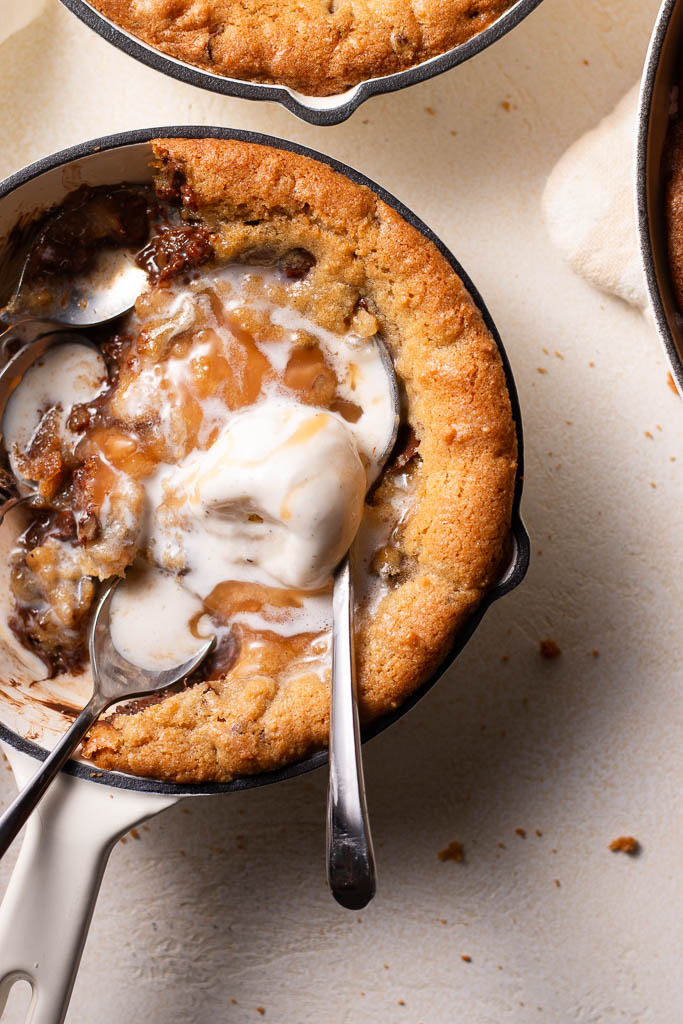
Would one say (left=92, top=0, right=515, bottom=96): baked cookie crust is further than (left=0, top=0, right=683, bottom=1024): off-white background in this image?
No

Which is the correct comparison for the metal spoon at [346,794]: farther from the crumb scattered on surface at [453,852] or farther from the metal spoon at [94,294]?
the metal spoon at [94,294]

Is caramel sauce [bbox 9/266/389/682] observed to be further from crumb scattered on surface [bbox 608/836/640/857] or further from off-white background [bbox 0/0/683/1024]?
crumb scattered on surface [bbox 608/836/640/857]

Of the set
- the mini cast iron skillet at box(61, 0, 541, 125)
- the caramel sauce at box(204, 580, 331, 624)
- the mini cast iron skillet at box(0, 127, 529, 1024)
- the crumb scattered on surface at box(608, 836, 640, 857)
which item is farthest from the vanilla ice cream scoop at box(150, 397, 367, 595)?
the crumb scattered on surface at box(608, 836, 640, 857)

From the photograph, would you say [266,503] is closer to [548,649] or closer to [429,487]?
[429,487]

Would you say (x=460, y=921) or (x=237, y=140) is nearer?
(x=237, y=140)

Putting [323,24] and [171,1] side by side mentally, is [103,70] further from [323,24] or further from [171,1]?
[323,24]

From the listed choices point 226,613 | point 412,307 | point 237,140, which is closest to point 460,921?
point 226,613
